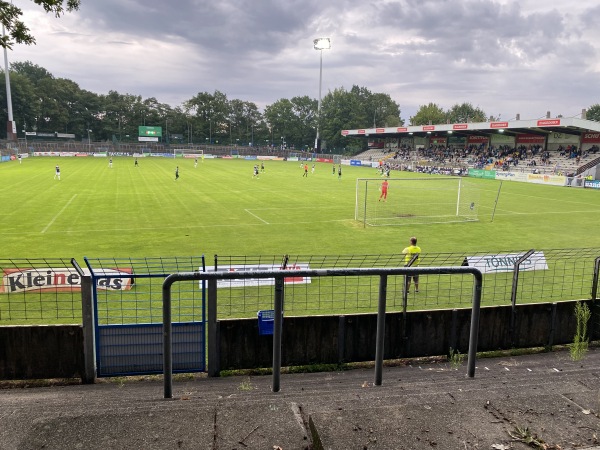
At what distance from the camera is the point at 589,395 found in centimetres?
484

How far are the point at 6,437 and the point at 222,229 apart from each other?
61.1 feet

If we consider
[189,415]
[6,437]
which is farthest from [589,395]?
[6,437]

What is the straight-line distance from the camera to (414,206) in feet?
107

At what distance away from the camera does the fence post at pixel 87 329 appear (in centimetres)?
597

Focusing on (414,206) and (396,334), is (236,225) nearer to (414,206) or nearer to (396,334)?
(414,206)

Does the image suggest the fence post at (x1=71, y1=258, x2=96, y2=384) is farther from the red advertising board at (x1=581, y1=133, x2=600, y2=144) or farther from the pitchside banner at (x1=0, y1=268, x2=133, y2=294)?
the red advertising board at (x1=581, y1=133, x2=600, y2=144)

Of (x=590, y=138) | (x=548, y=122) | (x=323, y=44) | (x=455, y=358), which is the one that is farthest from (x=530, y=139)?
(x=455, y=358)

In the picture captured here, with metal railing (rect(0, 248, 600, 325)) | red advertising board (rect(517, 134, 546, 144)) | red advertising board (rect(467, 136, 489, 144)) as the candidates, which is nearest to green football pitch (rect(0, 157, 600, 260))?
metal railing (rect(0, 248, 600, 325))

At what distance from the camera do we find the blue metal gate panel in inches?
260

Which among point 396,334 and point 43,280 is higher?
point 396,334

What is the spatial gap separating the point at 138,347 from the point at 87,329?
0.78 metres

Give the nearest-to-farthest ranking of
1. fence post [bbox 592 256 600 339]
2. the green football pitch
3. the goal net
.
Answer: fence post [bbox 592 256 600 339], the green football pitch, the goal net

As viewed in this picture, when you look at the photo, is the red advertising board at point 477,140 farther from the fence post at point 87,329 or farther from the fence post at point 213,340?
the fence post at point 87,329

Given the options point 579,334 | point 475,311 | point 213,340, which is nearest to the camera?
point 475,311
